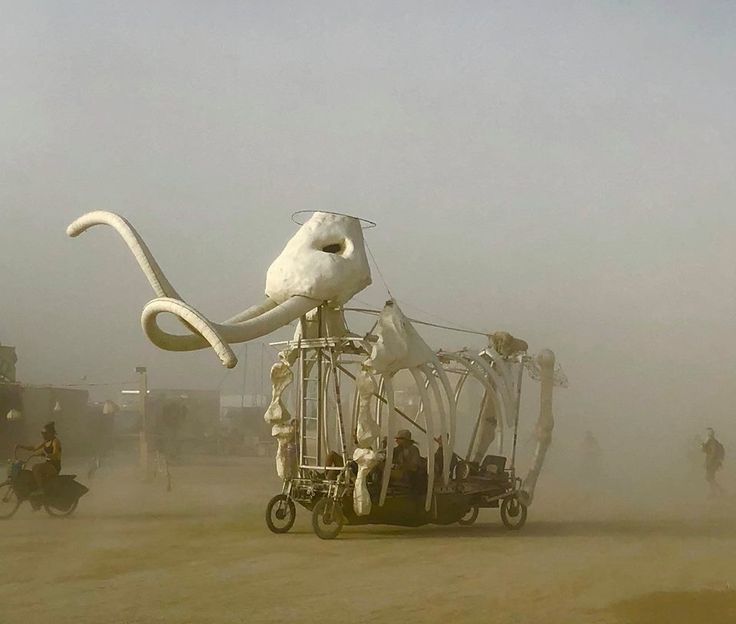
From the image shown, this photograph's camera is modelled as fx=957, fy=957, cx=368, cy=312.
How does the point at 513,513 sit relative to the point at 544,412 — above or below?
below

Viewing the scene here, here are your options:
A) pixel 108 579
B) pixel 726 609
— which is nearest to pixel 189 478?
pixel 108 579

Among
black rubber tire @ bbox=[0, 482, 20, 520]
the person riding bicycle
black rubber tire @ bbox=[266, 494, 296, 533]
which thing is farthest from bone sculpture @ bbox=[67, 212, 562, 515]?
black rubber tire @ bbox=[0, 482, 20, 520]

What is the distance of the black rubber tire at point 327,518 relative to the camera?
1301cm

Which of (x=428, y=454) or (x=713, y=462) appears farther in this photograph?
(x=713, y=462)

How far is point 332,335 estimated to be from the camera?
47.8ft

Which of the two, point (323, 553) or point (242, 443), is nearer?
point (323, 553)

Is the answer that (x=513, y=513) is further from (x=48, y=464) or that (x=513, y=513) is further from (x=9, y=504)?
(x=9, y=504)

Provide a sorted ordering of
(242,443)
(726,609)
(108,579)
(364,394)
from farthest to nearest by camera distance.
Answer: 1. (242,443)
2. (364,394)
3. (108,579)
4. (726,609)

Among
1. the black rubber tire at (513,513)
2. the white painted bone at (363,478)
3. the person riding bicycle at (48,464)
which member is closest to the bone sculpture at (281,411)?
the white painted bone at (363,478)

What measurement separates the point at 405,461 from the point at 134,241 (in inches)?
199

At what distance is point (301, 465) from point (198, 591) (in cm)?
481

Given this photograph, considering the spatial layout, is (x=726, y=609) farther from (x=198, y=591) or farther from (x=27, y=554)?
(x=27, y=554)

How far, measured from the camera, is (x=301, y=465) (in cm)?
1380

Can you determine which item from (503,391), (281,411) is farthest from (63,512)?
(503,391)
